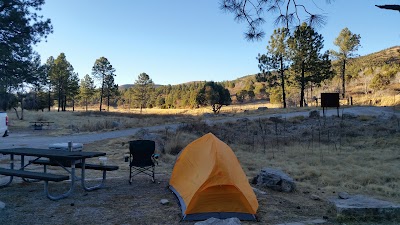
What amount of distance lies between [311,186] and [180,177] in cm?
375

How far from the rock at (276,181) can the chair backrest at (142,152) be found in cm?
268

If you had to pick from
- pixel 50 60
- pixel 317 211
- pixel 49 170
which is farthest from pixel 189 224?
pixel 50 60

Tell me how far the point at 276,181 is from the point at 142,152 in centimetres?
321

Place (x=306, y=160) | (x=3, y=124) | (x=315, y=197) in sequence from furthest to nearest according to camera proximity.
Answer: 1. (x=3, y=124)
2. (x=306, y=160)
3. (x=315, y=197)

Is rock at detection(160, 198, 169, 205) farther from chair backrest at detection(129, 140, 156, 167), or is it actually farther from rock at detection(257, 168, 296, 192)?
rock at detection(257, 168, 296, 192)

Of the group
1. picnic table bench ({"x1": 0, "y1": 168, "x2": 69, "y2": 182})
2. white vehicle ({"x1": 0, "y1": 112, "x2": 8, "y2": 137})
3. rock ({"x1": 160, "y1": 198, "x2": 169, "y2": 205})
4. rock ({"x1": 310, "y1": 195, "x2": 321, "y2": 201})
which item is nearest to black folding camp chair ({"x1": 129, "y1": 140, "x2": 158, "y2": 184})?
rock ({"x1": 160, "y1": 198, "x2": 169, "y2": 205})

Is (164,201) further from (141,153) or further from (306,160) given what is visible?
(306,160)

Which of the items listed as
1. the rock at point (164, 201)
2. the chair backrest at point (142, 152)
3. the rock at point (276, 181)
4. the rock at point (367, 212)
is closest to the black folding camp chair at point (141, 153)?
the chair backrest at point (142, 152)

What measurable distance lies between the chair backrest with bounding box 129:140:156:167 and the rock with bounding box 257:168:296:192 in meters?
2.68

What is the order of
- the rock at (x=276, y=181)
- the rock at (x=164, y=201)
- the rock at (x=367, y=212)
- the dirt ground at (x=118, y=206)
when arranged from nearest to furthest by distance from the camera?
the dirt ground at (x=118, y=206), the rock at (x=367, y=212), the rock at (x=164, y=201), the rock at (x=276, y=181)

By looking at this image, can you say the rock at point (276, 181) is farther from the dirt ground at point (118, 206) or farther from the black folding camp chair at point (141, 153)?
the black folding camp chair at point (141, 153)

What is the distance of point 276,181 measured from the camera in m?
7.97

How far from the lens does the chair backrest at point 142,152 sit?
7855mm

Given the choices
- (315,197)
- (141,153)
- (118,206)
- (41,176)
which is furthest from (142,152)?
(315,197)
